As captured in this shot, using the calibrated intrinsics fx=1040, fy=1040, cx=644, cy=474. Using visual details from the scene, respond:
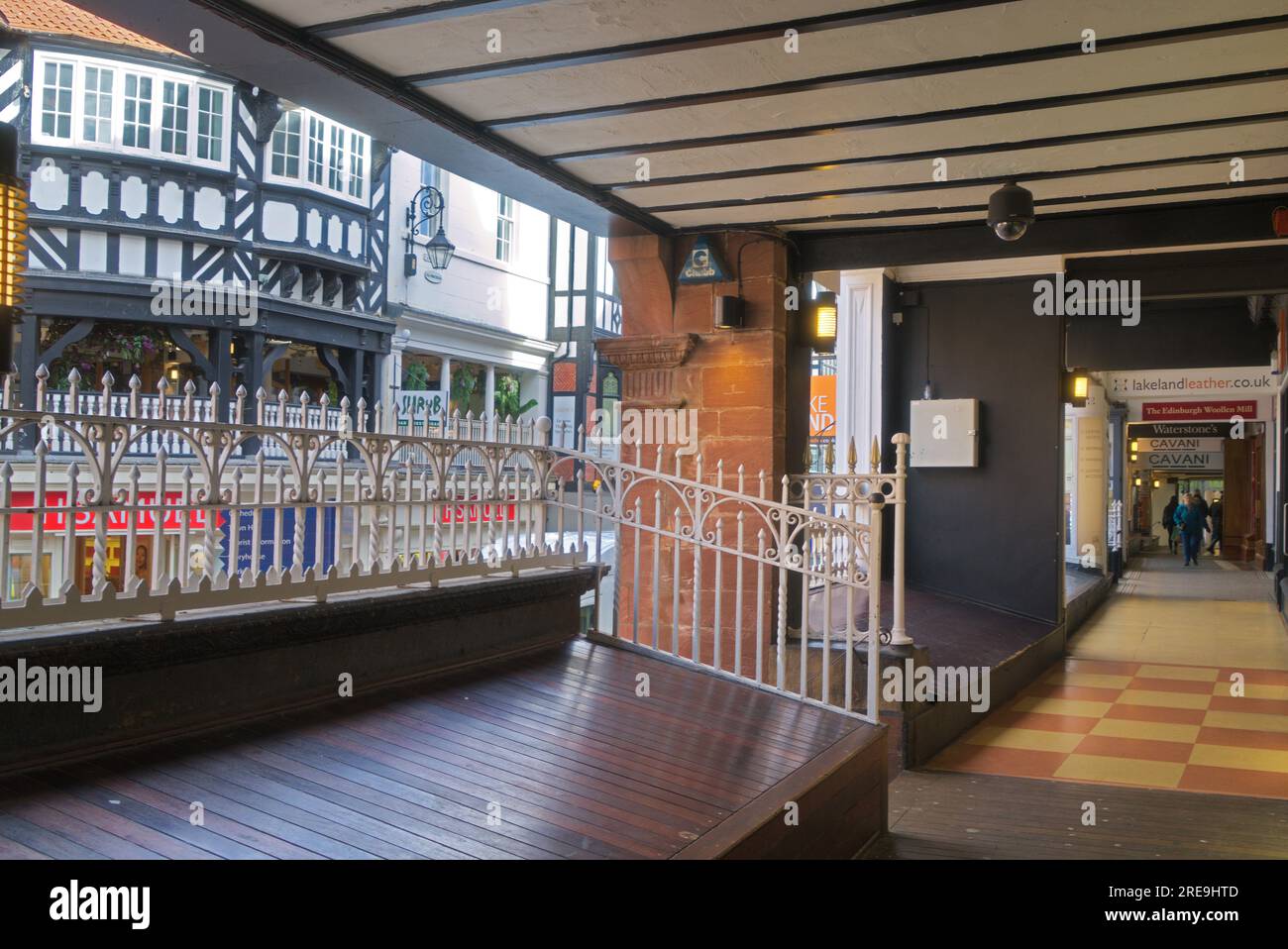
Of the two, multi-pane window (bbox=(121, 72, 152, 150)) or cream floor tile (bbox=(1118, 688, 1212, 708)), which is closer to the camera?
cream floor tile (bbox=(1118, 688, 1212, 708))

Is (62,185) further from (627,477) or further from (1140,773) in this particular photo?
(1140,773)

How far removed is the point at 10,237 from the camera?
297cm

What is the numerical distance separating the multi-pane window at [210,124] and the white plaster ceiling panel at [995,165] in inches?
476

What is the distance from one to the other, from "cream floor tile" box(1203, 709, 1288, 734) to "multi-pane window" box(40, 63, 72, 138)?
15.9 m

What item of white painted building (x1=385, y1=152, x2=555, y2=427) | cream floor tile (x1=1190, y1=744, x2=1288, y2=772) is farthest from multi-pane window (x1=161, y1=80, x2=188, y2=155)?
cream floor tile (x1=1190, y1=744, x2=1288, y2=772)

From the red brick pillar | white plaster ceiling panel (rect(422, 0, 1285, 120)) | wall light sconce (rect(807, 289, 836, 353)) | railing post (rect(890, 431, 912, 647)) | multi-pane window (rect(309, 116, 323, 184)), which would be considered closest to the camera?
white plaster ceiling panel (rect(422, 0, 1285, 120))

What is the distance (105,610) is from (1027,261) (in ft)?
27.4

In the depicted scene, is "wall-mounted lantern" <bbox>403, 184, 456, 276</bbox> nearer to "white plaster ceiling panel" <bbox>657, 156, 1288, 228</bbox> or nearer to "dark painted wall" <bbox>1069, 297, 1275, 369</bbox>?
"dark painted wall" <bbox>1069, 297, 1275, 369</bbox>

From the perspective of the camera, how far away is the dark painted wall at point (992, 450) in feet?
30.8

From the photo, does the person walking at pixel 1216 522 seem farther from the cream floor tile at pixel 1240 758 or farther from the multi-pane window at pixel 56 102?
Answer: the multi-pane window at pixel 56 102

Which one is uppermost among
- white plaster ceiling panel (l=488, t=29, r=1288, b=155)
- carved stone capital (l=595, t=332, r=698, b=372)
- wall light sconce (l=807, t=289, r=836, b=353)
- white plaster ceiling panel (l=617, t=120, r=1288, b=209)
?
white plaster ceiling panel (l=488, t=29, r=1288, b=155)

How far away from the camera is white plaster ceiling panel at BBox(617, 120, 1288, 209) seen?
530 cm

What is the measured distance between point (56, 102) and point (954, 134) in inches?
568

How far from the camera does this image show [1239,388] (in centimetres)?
1379
